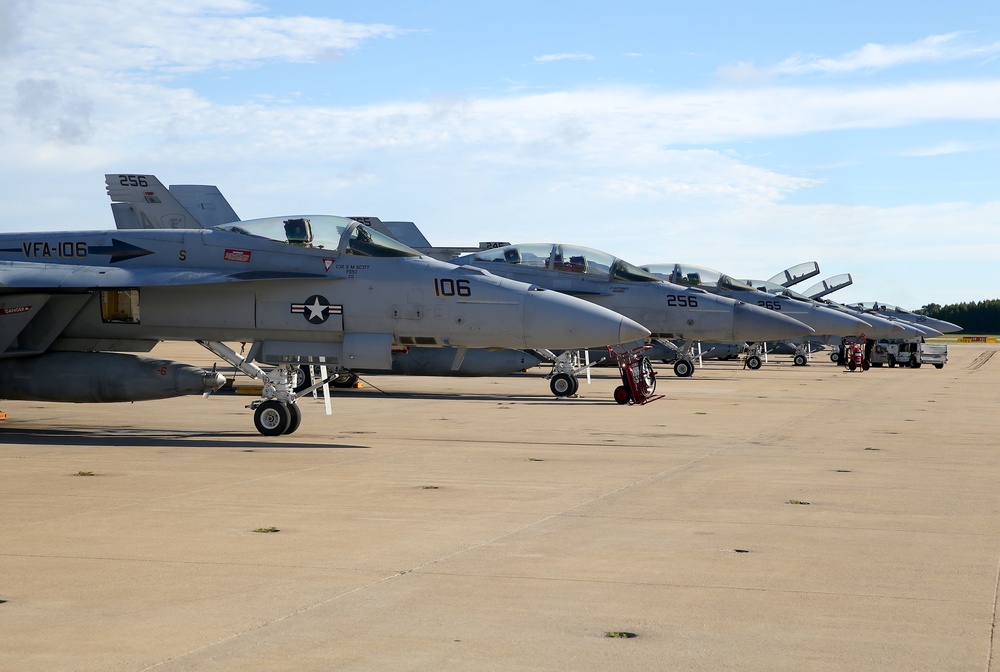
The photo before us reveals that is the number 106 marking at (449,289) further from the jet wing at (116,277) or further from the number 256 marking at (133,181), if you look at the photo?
the number 256 marking at (133,181)

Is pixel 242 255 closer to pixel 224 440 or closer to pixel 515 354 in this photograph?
pixel 224 440

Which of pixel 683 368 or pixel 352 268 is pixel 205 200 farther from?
pixel 352 268

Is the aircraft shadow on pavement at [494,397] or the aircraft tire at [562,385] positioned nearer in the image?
the aircraft shadow on pavement at [494,397]

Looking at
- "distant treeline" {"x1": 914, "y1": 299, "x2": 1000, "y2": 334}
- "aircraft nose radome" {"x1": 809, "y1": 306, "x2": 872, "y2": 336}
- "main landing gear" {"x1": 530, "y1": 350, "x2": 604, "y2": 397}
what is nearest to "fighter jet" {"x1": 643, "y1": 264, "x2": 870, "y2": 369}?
"aircraft nose radome" {"x1": 809, "y1": 306, "x2": 872, "y2": 336}

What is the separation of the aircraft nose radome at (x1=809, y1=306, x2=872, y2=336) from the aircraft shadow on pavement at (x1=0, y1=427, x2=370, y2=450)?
22821mm

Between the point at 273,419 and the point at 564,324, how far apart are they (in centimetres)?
359

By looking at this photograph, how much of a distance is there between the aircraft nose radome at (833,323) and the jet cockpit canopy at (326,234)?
22231 millimetres

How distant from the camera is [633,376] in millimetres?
19812

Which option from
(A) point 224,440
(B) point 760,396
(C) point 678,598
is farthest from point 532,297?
(B) point 760,396

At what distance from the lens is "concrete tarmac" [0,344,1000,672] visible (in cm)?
440

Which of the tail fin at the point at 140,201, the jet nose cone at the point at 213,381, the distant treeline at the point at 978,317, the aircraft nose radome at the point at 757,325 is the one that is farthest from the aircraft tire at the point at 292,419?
the distant treeline at the point at 978,317

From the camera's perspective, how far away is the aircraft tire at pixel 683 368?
99.3ft

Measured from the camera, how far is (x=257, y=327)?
42.7 ft

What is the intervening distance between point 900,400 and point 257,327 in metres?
13.6
